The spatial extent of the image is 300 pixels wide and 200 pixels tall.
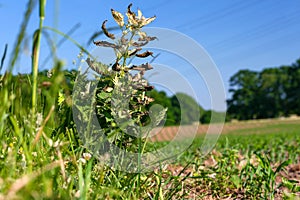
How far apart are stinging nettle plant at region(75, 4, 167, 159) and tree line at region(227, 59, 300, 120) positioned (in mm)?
60388

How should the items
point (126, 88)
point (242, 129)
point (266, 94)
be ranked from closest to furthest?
1. point (126, 88)
2. point (242, 129)
3. point (266, 94)

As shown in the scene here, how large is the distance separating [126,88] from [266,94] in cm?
6342

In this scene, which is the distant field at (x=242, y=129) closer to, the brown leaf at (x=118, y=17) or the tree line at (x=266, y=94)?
the brown leaf at (x=118, y=17)

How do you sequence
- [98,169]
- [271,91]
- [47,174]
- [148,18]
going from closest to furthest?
[47,174] → [98,169] → [148,18] → [271,91]

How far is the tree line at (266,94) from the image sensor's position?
198 ft

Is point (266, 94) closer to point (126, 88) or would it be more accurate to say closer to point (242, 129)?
point (242, 129)

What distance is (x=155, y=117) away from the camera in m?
1.98

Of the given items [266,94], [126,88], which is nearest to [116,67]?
[126,88]

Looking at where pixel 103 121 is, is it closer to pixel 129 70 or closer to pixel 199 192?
pixel 129 70

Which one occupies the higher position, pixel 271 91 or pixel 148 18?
pixel 271 91

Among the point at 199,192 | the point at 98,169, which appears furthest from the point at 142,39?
the point at 199,192

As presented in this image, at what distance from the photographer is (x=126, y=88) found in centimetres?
203

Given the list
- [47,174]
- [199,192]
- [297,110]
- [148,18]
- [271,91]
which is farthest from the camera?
[271,91]

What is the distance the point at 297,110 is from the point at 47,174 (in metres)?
61.6
